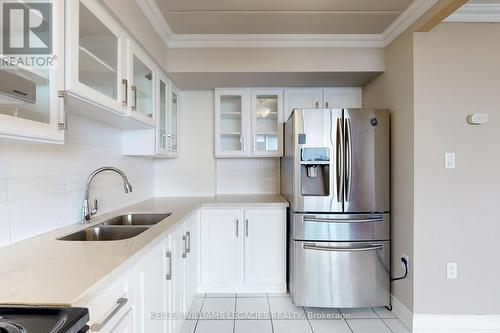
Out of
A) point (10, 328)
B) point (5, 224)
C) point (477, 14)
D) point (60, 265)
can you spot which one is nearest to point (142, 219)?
point (5, 224)

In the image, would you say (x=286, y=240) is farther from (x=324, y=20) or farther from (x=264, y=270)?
(x=324, y=20)

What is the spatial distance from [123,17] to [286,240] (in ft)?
7.14

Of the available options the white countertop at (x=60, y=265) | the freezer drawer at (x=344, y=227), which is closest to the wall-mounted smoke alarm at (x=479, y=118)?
the freezer drawer at (x=344, y=227)

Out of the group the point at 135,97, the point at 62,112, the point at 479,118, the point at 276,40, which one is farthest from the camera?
the point at 276,40

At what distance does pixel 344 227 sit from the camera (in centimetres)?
234

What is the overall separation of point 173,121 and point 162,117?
1.13 ft

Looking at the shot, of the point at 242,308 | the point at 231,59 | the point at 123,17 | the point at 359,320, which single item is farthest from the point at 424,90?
the point at 242,308

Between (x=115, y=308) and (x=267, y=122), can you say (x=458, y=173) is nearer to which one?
(x=267, y=122)

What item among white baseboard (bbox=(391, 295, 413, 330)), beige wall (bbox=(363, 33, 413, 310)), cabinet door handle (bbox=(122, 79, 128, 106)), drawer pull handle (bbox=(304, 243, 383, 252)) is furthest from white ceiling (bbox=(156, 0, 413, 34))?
white baseboard (bbox=(391, 295, 413, 330))

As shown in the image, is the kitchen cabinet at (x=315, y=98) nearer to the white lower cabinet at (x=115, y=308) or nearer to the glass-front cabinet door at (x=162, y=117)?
the glass-front cabinet door at (x=162, y=117)

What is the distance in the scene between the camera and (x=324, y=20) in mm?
2279

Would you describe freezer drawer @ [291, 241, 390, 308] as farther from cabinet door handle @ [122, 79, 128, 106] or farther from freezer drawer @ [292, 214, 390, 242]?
cabinet door handle @ [122, 79, 128, 106]

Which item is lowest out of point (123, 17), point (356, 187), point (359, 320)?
point (359, 320)

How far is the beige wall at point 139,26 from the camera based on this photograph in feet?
5.34
